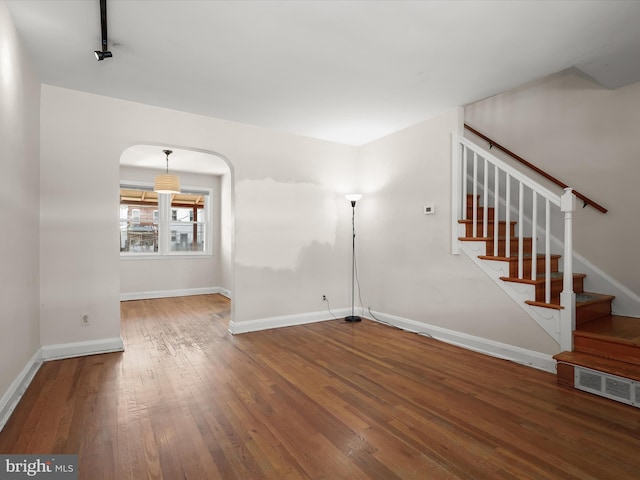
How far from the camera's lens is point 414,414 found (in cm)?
218

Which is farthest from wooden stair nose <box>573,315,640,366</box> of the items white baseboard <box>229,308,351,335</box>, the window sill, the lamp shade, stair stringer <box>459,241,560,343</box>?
the window sill

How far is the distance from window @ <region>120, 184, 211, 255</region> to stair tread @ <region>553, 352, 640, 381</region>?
6.59 metres

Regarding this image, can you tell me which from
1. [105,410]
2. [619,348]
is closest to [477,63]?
[619,348]

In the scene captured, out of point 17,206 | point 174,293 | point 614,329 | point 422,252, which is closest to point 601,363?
point 614,329

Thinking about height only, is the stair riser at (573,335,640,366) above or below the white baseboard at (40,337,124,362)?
above

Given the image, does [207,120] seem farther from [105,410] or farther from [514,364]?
[514,364]

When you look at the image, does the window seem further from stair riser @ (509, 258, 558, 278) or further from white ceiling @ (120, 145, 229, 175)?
stair riser @ (509, 258, 558, 278)

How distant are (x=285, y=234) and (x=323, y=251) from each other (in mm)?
660

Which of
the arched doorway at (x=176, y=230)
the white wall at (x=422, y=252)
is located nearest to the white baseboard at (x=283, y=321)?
the white wall at (x=422, y=252)

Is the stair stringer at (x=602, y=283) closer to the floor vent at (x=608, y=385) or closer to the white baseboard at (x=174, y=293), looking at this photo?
the floor vent at (x=608, y=385)

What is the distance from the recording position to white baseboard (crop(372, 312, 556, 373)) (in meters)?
2.95

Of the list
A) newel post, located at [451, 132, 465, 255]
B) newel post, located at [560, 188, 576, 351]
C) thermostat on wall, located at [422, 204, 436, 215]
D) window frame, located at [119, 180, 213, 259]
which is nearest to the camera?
newel post, located at [560, 188, 576, 351]

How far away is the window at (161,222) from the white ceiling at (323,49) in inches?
151

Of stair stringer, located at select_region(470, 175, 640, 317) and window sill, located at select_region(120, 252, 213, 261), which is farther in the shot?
window sill, located at select_region(120, 252, 213, 261)
